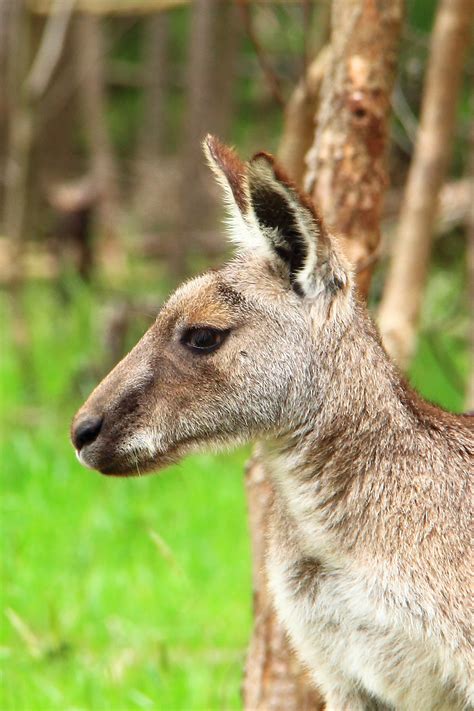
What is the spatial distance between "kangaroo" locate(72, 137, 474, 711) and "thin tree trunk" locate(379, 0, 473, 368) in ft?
5.40

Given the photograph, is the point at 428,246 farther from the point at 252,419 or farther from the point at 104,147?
the point at 104,147

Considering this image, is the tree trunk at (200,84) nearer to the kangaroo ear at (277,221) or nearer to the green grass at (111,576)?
the green grass at (111,576)

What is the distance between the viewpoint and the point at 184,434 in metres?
3.21

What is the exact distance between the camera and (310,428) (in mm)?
3174

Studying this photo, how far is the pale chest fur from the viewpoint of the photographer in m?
2.98

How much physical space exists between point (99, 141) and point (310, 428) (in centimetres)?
1341

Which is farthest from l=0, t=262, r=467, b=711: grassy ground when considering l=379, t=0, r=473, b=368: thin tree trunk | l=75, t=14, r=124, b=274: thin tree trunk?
l=75, t=14, r=124, b=274: thin tree trunk

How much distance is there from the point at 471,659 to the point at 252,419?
2.77 feet

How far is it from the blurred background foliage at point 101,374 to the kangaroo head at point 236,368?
91 cm

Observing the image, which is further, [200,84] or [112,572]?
[200,84]

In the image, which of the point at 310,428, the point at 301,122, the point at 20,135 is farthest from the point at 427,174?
the point at 20,135

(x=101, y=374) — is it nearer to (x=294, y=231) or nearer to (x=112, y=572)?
(x=112, y=572)

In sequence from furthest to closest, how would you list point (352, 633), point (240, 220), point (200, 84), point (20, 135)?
1. point (200, 84)
2. point (20, 135)
3. point (240, 220)
4. point (352, 633)

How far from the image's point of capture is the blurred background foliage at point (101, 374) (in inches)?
195
